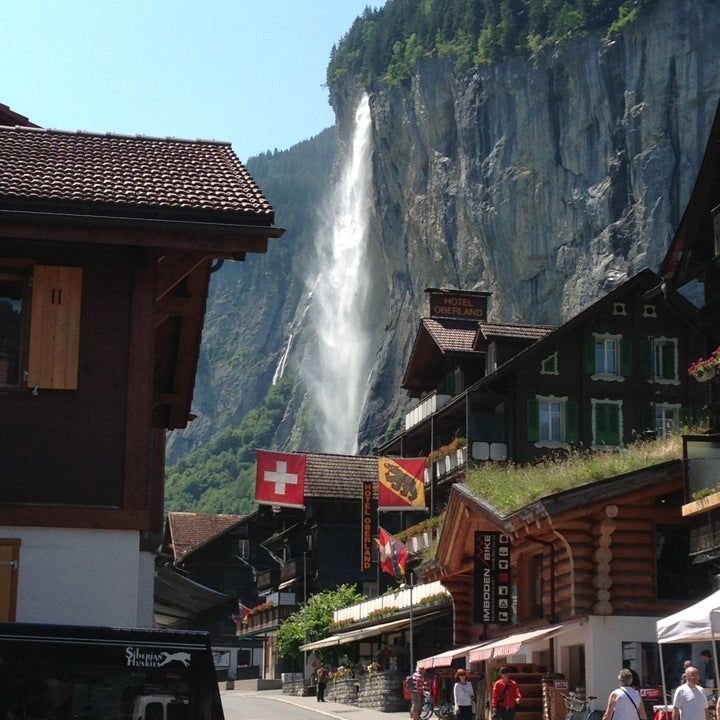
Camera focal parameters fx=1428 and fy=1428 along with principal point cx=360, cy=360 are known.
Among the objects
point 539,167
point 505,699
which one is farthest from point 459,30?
point 505,699

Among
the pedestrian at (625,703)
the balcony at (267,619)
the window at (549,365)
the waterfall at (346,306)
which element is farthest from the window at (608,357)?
the waterfall at (346,306)

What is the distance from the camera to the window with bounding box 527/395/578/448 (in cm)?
4712

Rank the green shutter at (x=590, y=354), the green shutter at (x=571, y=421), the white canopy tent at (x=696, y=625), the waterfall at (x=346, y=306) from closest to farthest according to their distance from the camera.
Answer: the white canopy tent at (x=696, y=625)
the green shutter at (x=571, y=421)
the green shutter at (x=590, y=354)
the waterfall at (x=346, y=306)

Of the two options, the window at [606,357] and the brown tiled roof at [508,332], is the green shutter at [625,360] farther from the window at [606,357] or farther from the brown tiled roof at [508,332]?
the brown tiled roof at [508,332]

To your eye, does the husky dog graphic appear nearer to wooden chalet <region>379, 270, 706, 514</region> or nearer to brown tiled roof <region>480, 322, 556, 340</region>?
wooden chalet <region>379, 270, 706, 514</region>

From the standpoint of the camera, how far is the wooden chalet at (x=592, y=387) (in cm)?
4703

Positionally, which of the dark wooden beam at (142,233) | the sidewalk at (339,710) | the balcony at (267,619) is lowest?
the sidewalk at (339,710)

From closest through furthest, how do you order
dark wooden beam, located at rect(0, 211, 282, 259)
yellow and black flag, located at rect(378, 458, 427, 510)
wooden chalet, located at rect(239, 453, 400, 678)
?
dark wooden beam, located at rect(0, 211, 282, 259) < yellow and black flag, located at rect(378, 458, 427, 510) < wooden chalet, located at rect(239, 453, 400, 678)

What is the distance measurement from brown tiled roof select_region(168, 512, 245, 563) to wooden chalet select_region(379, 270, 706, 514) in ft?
145

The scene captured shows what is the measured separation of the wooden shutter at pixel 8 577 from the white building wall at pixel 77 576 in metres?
0.06

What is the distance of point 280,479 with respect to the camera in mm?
42969

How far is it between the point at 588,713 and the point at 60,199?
12.6 m

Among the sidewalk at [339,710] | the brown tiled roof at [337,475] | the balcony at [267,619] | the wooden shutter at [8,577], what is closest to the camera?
the wooden shutter at [8,577]

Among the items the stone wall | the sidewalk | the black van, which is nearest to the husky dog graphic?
the black van
